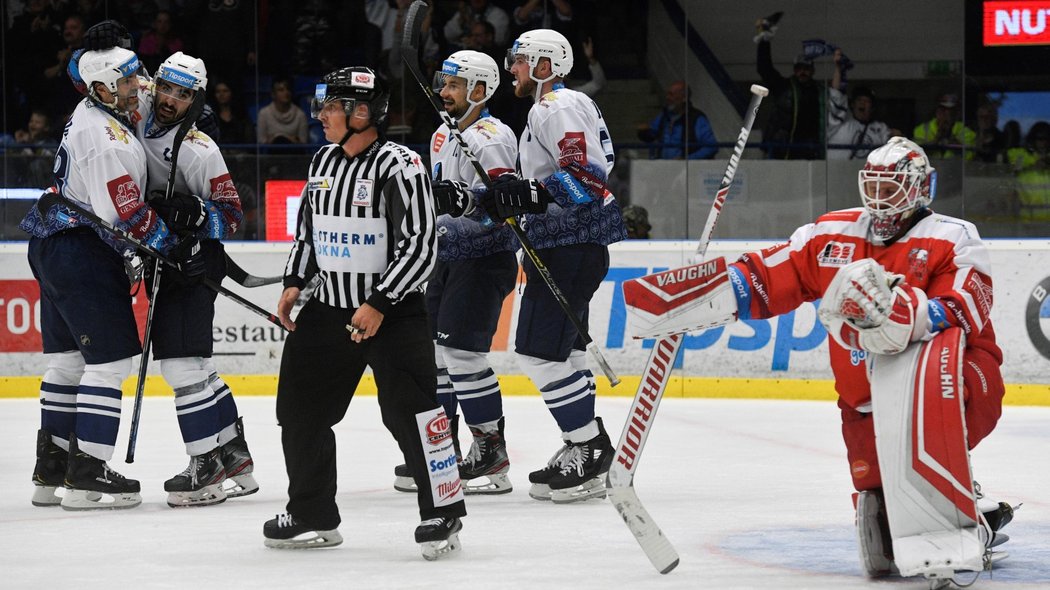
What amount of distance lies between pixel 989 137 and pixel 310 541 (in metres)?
6.61

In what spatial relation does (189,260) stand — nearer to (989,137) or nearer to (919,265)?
(919,265)

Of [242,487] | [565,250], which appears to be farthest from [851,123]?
[242,487]

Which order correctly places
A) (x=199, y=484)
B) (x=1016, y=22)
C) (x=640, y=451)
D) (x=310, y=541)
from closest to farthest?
(x=640, y=451) → (x=310, y=541) → (x=199, y=484) → (x=1016, y=22)

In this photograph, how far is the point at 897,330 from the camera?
3.22 metres

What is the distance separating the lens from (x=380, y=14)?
10305 mm

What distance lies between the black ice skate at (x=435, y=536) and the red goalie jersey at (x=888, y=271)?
3.02 feet

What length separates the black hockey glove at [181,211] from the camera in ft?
15.2

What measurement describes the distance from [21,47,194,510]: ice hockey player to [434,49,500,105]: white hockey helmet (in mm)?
989

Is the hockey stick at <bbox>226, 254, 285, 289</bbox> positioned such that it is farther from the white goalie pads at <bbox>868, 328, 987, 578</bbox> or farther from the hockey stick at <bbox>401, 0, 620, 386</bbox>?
the white goalie pads at <bbox>868, 328, 987, 578</bbox>

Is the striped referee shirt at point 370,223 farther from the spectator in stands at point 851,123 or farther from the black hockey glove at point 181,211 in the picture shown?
the spectator in stands at point 851,123

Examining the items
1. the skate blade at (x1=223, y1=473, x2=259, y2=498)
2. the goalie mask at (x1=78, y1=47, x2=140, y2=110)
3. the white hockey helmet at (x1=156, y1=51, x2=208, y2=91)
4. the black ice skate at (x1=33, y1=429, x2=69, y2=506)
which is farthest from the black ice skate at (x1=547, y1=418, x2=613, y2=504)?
the goalie mask at (x1=78, y1=47, x2=140, y2=110)

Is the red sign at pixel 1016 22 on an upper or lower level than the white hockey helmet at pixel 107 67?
upper

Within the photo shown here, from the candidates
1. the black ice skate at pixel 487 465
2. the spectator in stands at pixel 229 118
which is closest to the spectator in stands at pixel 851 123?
the spectator in stands at pixel 229 118

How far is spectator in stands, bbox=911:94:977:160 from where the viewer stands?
9344mm
